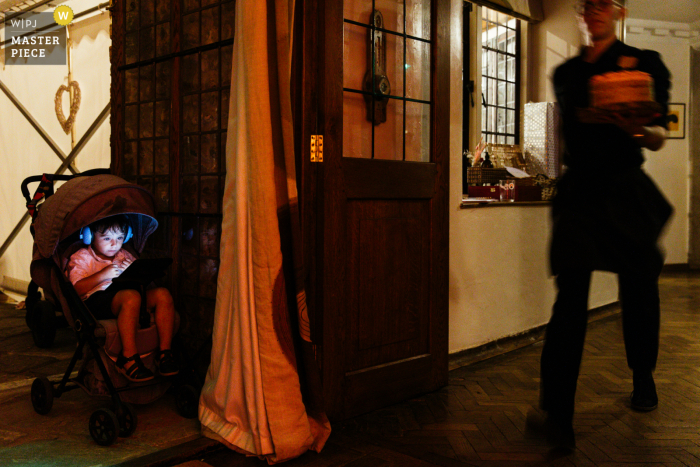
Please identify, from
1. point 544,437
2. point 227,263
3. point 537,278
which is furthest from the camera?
point 537,278

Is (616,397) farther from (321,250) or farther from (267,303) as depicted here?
(267,303)

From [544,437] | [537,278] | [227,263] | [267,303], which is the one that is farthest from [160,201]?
[537,278]

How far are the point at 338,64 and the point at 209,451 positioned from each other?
1597 millimetres

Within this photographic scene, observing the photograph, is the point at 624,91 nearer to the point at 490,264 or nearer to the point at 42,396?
the point at 490,264

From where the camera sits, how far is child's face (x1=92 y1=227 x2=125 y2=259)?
2.66m

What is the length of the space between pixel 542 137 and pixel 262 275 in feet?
12.0

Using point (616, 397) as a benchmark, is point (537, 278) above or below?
above

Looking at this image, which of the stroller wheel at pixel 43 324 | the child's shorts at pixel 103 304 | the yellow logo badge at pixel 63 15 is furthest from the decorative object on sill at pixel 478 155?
the yellow logo badge at pixel 63 15

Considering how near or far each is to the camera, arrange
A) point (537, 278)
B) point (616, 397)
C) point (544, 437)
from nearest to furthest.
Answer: point (544, 437)
point (616, 397)
point (537, 278)

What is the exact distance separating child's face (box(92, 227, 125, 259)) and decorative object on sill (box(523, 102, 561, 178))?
11.9ft

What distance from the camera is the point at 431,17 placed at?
2883 mm

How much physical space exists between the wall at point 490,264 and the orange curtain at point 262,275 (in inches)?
52.0

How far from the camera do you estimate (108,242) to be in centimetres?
267

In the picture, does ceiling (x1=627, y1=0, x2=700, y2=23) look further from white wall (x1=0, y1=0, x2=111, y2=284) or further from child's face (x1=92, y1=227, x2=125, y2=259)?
child's face (x1=92, y1=227, x2=125, y2=259)
